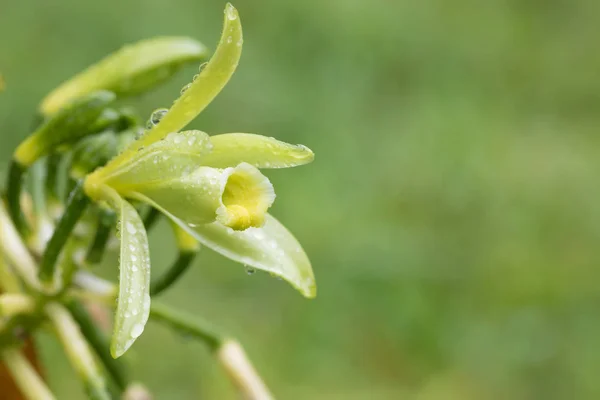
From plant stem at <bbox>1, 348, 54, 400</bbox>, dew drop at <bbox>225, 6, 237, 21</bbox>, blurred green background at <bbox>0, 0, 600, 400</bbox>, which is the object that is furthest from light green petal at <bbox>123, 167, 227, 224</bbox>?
blurred green background at <bbox>0, 0, 600, 400</bbox>

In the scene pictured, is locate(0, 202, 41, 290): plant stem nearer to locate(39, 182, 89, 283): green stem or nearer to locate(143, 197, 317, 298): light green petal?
locate(39, 182, 89, 283): green stem

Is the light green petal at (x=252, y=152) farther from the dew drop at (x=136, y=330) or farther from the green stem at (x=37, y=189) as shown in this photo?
the green stem at (x=37, y=189)

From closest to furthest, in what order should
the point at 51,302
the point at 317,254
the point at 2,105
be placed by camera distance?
1. the point at 51,302
2. the point at 2,105
3. the point at 317,254

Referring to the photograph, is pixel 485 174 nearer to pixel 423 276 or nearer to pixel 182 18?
pixel 423 276

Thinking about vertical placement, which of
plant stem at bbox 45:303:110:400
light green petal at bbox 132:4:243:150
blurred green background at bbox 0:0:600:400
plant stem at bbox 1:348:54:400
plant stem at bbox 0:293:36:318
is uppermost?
light green petal at bbox 132:4:243:150

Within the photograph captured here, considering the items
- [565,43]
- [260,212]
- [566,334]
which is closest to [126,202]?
[260,212]

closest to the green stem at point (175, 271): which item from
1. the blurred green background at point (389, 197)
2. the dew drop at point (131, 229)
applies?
the dew drop at point (131, 229)

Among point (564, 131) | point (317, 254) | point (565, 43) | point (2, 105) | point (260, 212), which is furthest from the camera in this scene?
point (565, 43)
